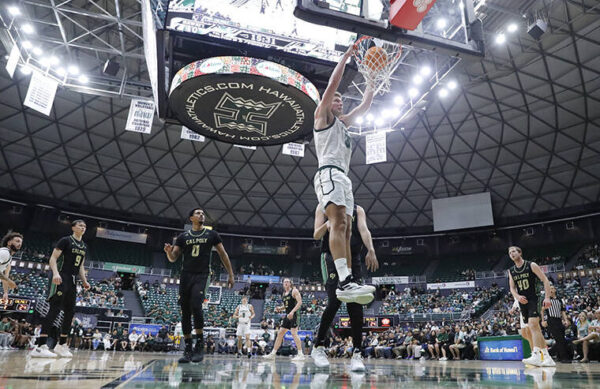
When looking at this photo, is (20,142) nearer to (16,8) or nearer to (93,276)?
(93,276)

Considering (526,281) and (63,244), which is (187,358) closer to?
(63,244)

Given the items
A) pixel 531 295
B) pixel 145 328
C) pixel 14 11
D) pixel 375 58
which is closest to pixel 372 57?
pixel 375 58

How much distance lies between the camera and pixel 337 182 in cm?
407

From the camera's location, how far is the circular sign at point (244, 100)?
11.6m

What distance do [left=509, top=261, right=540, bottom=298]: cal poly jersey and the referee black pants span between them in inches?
236

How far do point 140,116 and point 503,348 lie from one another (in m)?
17.5

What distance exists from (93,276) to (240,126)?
24429mm

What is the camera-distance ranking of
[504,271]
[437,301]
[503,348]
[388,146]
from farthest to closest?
[504,271] < [437,301] < [388,146] < [503,348]

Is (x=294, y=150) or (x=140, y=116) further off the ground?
(x=140, y=116)

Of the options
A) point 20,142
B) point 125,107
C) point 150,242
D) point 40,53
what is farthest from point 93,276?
point 40,53

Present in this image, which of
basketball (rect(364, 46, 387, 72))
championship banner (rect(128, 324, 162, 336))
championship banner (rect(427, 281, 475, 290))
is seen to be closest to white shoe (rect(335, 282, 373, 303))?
basketball (rect(364, 46, 387, 72))

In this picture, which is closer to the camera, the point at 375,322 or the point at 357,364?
the point at 357,364

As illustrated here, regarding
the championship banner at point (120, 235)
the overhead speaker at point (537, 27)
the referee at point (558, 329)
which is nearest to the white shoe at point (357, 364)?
the referee at point (558, 329)

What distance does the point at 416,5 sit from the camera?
608 cm
